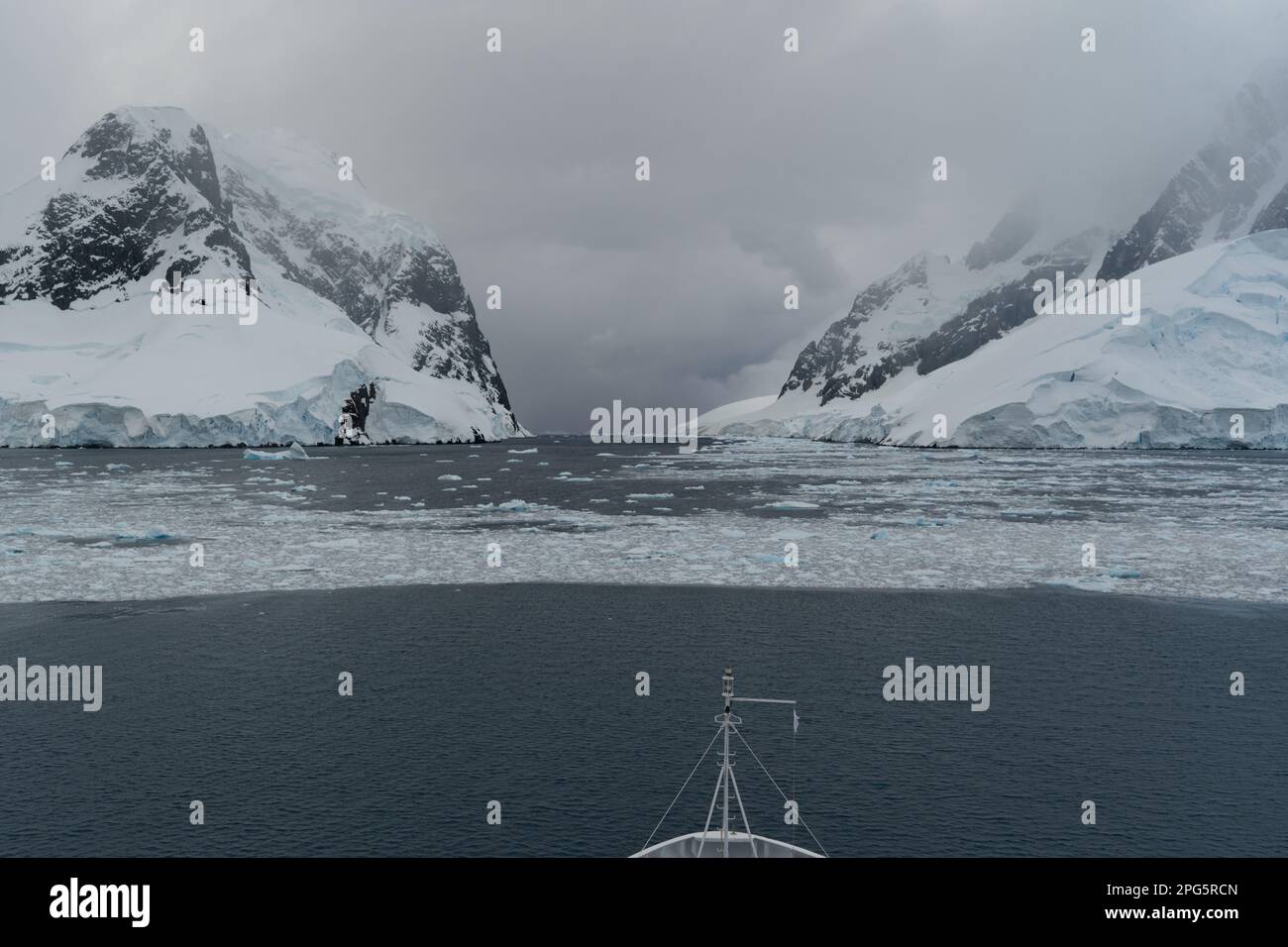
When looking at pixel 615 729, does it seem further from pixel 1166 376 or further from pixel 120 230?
pixel 120 230

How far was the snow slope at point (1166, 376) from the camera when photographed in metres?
89.6

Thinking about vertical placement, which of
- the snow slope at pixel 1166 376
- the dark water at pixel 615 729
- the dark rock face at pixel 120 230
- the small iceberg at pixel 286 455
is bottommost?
the dark water at pixel 615 729

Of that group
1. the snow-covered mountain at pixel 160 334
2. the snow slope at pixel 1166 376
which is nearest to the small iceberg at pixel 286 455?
the snow-covered mountain at pixel 160 334

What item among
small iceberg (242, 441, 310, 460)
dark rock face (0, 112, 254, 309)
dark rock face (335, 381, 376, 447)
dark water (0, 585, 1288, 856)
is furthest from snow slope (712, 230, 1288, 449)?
dark rock face (0, 112, 254, 309)

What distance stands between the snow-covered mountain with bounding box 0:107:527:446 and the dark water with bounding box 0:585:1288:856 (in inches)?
3606

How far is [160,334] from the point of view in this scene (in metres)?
126

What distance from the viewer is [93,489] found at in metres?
49.5

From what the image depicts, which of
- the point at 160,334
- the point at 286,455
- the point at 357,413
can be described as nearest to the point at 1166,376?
the point at 286,455

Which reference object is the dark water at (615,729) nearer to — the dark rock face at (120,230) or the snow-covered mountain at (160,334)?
the snow-covered mountain at (160,334)

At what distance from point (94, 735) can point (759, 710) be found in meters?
10.6

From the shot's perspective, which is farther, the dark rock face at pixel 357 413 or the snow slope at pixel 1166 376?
the dark rock face at pixel 357 413

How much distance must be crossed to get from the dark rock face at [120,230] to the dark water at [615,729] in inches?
5752

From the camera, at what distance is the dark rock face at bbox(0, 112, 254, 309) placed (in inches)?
5640
